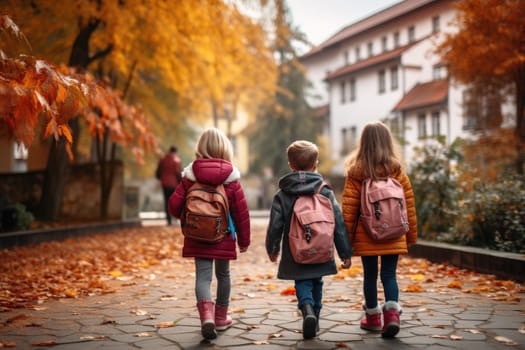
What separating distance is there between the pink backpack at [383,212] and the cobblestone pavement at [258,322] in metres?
0.77

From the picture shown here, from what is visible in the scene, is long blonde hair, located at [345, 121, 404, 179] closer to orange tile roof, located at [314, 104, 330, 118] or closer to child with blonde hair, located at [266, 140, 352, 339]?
child with blonde hair, located at [266, 140, 352, 339]

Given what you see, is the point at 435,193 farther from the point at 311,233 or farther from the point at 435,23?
the point at 435,23

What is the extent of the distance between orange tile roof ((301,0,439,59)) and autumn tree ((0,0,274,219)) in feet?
79.4

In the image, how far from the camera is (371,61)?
Answer: 44219 millimetres

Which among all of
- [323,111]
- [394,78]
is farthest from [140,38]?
[323,111]

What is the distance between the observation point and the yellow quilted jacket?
4.99m

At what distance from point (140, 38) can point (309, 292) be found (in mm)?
11120

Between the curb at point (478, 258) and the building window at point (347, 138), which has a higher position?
the building window at point (347, 138)

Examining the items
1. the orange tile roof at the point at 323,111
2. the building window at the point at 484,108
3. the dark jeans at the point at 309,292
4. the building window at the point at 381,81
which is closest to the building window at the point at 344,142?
the orange tile roof at the point at 323,111

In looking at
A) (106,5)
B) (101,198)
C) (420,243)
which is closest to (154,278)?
(420,243)

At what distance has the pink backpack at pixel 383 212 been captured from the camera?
4.92 metres

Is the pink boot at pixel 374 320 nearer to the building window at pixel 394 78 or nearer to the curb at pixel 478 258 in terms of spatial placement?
the curb at pixel 478 258

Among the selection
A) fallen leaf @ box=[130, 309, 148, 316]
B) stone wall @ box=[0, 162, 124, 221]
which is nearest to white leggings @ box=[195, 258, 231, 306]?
fallen leaf @ box=[130, 309, 148, 316]

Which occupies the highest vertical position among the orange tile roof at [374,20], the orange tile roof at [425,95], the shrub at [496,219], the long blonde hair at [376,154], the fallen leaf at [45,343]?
the orange tile roof at [374,20]
